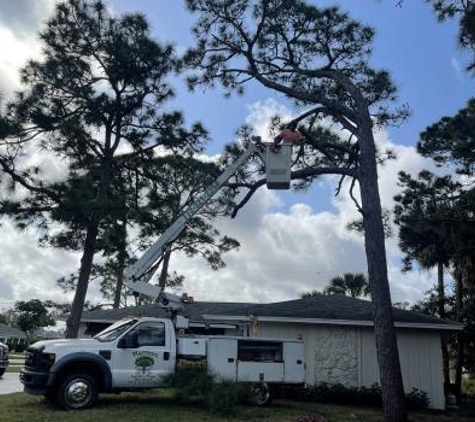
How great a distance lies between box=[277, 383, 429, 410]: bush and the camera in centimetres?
1555

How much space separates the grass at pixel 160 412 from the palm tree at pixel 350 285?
59.6 feet

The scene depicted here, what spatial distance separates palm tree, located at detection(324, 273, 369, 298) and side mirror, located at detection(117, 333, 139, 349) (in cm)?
2260

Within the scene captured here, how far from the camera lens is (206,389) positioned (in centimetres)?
1170

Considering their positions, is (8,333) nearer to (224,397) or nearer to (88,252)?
(88,252)

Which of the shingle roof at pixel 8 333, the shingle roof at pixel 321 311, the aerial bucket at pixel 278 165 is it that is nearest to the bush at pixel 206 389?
the shingle roof at pixel 321 311

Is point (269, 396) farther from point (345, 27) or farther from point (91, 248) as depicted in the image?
point (345, 27)

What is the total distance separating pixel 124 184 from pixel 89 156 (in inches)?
69.5

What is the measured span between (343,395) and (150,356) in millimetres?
6399

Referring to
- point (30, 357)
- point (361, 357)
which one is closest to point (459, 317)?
point (361, 357)

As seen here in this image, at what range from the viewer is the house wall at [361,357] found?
1664 cm

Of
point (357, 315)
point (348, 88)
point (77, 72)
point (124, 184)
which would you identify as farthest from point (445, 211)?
point (77, 72)

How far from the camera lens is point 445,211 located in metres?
18.6

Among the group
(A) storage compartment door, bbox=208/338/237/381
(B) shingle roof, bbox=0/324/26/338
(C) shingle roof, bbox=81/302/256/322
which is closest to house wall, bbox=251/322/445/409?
(C) shingle roof, bbox=81/302/256/322

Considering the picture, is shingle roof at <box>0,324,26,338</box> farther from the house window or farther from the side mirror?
the house window
